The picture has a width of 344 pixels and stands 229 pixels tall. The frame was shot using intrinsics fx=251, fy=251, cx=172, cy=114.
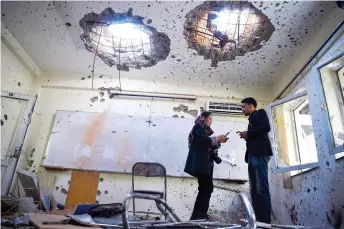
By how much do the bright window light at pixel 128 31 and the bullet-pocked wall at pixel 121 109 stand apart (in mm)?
1000

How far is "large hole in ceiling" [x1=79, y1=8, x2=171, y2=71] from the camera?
3072mm

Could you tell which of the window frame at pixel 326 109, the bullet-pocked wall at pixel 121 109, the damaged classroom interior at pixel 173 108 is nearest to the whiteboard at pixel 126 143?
the damaged classroom interior at pixel 173 108

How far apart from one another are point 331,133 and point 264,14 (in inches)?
58.7

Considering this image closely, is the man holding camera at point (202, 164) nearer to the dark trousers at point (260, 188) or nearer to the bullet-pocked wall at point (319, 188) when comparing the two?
the dark trousers at point (260, 188)

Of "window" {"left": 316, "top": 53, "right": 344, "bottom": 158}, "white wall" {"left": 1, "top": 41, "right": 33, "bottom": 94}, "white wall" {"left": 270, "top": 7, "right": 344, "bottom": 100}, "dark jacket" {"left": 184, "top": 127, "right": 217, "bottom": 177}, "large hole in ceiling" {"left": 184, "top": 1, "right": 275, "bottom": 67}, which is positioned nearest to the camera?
"window" {"left": 316, "top": 53, "right": 344, "bottom": 158}

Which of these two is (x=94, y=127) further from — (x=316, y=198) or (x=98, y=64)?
(x=316, y=198)

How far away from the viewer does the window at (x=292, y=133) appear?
126 inches

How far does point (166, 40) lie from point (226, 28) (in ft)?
2.60

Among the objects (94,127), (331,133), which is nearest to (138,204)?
(94,127)

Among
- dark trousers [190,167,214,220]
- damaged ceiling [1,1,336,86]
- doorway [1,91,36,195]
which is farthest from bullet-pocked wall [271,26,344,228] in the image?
doorway [1,91,36,195]

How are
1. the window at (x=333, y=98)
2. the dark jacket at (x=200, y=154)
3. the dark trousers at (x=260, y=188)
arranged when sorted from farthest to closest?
1. the dark jacket at (x=200, y=154)
2. the window at (x=333, y=98)
3. the dark trousers at (x=260, y=188)

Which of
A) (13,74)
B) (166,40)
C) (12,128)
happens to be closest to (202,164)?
(166,40)

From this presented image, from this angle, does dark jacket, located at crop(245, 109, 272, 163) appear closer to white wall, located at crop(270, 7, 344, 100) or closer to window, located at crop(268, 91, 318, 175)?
window, located at crop(268, 91, 318, 175)

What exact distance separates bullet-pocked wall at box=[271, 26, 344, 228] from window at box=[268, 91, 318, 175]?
241 millimetres
